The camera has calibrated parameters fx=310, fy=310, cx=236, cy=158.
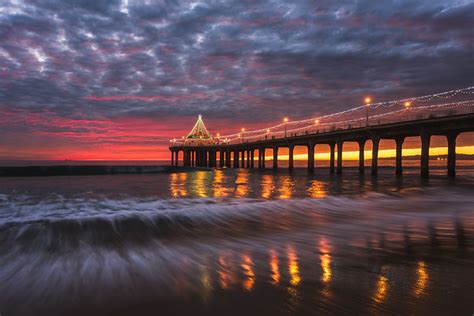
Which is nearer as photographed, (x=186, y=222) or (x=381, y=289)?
(x=381, y=289)

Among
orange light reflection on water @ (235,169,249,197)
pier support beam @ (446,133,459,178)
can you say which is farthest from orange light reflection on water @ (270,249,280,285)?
pier support beam @ (446,133,459,178)

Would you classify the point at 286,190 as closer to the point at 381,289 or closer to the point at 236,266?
the point at 236,266

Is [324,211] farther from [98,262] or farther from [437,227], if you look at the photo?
[98,262]

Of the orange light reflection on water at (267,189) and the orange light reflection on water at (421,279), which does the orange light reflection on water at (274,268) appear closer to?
the orange light reflection on water at (421,279)

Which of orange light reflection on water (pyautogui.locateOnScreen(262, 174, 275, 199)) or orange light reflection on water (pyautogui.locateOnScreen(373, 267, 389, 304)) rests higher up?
orange light reflection on water (pyautogui.locateOnScreen(373, 267, 389, 304))

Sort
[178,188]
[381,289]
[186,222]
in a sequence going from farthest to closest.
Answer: [178,188] < [186,222] < [381,289]

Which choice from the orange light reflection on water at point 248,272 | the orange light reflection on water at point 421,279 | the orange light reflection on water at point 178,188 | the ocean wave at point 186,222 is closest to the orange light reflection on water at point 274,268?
the orange light reflection on water at point 248,272

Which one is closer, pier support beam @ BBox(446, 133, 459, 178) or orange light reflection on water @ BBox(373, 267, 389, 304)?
orange light reflection on water @ BBox(373, 267, 389, 304)

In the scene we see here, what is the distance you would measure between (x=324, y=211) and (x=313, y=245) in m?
7.28

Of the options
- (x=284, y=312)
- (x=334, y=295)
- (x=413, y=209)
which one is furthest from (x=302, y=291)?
(x=413, y=209)

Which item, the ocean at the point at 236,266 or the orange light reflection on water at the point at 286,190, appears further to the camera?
the orange light reflection on water at the point at 286,190

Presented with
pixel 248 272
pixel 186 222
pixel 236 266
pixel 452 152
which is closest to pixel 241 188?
pixel 186 222

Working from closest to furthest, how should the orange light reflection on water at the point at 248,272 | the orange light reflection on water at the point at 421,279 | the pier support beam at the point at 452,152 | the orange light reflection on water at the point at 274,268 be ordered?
the orange light reflection on water at the point at 421,279 < the orange light reflection on water at the point at 248,272 < the orange light reflection on water at the point at 274,268 < the pier support beam at the point at 452,152

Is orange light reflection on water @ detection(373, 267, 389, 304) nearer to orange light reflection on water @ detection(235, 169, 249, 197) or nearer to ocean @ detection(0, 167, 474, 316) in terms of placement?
ocean @ detection(0, 167, 474, 316)
